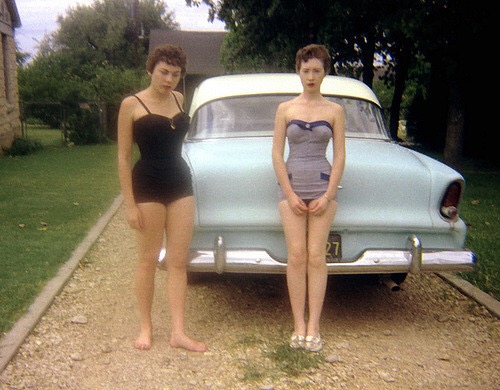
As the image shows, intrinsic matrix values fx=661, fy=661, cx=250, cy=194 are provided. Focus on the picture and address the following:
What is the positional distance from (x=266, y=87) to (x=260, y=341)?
2440 mm

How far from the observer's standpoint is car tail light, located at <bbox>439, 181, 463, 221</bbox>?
4480 mm

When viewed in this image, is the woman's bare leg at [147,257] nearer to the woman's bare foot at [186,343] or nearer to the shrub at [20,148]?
the woman's bare foot at [186,343]

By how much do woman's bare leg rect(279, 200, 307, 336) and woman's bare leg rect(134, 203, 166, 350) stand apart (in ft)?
2.53

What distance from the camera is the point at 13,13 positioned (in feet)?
64.6

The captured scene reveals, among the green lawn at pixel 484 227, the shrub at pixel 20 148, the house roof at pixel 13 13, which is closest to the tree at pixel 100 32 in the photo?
the house roof at pixel 13 13

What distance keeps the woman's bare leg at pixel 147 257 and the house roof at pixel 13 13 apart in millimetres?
17447

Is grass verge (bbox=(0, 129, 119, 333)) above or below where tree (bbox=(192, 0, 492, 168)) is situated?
below

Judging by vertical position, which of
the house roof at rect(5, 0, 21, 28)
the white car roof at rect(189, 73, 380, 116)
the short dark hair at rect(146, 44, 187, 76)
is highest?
the house roof at rect(5, 0, 21, 28)

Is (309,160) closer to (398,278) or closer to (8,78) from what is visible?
(398,278)

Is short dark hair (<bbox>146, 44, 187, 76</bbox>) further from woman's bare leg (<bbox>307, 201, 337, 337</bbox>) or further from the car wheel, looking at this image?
the car wheel

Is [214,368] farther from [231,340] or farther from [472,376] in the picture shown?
[472,376]

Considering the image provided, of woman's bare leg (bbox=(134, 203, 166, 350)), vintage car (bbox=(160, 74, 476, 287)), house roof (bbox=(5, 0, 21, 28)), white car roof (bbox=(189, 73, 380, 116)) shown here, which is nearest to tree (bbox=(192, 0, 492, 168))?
house roof (bbox=(5, 0, 21, 28))

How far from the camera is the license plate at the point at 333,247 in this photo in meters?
4.36

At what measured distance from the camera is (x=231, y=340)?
14.6 ft
